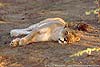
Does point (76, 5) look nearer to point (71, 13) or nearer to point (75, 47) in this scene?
point (71, 13)

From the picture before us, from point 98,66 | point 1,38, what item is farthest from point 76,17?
point 98,66

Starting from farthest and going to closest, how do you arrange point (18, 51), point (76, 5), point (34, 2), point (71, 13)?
point (34, 2) → point (76, 5) → point (71, 13) → point (18, 51)

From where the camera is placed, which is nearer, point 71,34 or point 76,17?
point 71,34

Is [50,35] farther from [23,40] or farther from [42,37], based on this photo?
[23,40]

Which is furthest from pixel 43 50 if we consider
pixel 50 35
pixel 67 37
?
pixel 50 35

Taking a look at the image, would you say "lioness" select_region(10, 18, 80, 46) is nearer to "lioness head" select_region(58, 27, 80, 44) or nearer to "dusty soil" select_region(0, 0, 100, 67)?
"lioness head" select_region(58, 27, 80, 44)

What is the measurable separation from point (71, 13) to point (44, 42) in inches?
173

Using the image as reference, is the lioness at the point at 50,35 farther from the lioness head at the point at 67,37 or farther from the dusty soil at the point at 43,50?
the dusty soil at the point at 43,50

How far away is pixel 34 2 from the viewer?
1505 centimetres

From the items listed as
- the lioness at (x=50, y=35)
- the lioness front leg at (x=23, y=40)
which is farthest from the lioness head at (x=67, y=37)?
the lioness front leg at (x=23, y=40)

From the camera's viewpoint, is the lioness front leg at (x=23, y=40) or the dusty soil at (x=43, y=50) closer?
the dusty soil at (x=43, y=50)

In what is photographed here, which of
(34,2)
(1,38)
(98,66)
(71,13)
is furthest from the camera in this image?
(34,2)

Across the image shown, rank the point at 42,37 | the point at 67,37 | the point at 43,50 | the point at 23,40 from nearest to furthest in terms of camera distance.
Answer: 1. the point at 43,50
2. the point at 67,37
3. the point at 23,40
4. the point at 42,37

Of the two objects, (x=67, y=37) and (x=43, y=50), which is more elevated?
(x=67, y=37)
